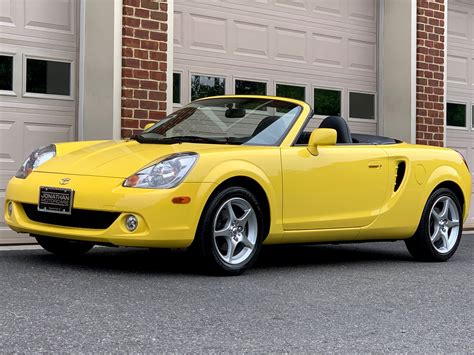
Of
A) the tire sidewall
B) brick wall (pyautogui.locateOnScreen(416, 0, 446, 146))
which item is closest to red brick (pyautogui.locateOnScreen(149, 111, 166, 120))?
the tire sidewall

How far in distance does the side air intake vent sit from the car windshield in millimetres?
1033

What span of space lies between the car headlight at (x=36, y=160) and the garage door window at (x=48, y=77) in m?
2.60

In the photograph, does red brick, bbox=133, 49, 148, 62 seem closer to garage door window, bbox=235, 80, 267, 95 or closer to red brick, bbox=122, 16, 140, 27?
red brick, bbox=122, 16, 140, 27

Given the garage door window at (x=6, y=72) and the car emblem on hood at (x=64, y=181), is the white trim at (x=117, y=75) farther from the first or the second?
the car emblem on hood at (x=64, y=181)

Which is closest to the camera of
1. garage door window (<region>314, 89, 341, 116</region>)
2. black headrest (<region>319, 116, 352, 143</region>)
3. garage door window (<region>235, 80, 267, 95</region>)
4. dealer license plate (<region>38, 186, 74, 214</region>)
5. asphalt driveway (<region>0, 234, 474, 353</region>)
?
asphalt driveway (<region>0, 234, 474, 353</region>)

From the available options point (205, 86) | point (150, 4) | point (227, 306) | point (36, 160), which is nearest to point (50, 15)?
point (150, 4)

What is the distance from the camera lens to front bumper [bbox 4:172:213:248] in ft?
19.7

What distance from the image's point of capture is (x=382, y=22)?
12445 millimetres

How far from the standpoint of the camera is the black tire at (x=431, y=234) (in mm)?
7844

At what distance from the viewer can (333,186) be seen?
278 inches

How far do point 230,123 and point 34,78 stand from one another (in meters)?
3.11

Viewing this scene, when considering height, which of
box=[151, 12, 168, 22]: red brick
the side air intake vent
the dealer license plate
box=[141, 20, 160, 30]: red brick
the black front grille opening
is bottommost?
the black front grille opening

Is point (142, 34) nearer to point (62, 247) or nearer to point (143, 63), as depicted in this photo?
point (143, 63)

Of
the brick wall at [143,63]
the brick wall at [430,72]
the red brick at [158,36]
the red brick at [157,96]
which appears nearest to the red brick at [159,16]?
the brick wall at [143,63]
